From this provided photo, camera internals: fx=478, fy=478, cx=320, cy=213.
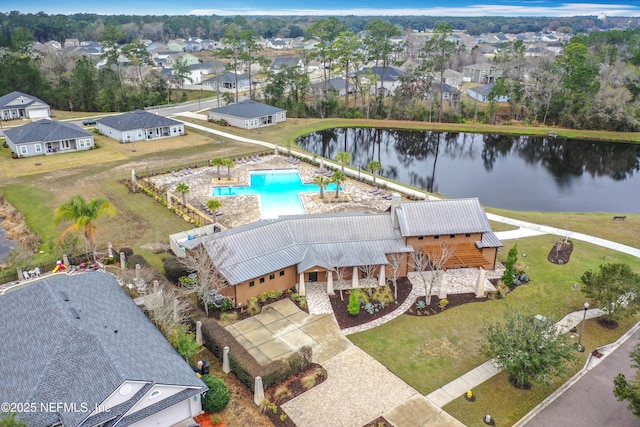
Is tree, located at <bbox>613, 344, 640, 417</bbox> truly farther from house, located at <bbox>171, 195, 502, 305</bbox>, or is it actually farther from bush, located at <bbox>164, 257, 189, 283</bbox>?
bush, located at <bbox>164, 257, 189, 283</bbox>

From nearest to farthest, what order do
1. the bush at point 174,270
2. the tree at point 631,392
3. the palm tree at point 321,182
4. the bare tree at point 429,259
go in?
the tree at point 631,392, the bush at point 174,270, the bare tree at point 429,259, the palm tree at point 321,182

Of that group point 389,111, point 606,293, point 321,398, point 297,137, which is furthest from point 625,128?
point 321,398

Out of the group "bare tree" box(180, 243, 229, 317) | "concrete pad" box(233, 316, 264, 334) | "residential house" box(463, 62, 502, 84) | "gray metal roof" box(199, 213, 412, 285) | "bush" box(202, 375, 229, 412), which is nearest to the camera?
"bush" box(202, 375, 229, 412)

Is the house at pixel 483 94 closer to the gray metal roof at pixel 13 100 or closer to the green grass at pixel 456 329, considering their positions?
the green grass at pixel 456 329

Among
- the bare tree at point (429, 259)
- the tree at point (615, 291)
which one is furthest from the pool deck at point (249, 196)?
the tree at point (615, 291)

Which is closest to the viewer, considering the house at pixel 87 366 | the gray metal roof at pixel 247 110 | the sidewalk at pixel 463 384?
the house at pixel 87 366

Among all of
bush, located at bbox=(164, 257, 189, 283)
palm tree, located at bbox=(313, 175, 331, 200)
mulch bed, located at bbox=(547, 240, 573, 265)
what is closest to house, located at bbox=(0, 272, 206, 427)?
bush, located at bbox=(164, 257, 189, 283)
